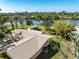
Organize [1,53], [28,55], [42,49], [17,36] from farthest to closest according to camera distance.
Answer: [17,36]
[42,49]
[1,53]
[28,55]

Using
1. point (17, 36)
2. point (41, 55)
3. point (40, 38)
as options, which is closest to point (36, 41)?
point (40, 38)

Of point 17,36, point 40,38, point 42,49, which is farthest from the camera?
point 17,36

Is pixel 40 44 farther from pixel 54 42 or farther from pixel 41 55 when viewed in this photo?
pixel 54 42

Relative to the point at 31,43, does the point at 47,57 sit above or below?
below

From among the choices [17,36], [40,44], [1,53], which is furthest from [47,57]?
[17,36]

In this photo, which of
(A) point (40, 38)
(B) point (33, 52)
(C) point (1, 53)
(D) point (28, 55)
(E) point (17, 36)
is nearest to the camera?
(D) point (28, 55)

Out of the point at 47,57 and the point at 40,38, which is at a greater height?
the point at 40,38

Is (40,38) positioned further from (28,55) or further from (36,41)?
(28,55)

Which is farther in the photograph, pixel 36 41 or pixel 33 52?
pixel 36 41

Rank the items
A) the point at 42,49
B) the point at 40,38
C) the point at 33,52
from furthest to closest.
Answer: the point at 40,38 → the point at 42,49 → the point at 33,52
